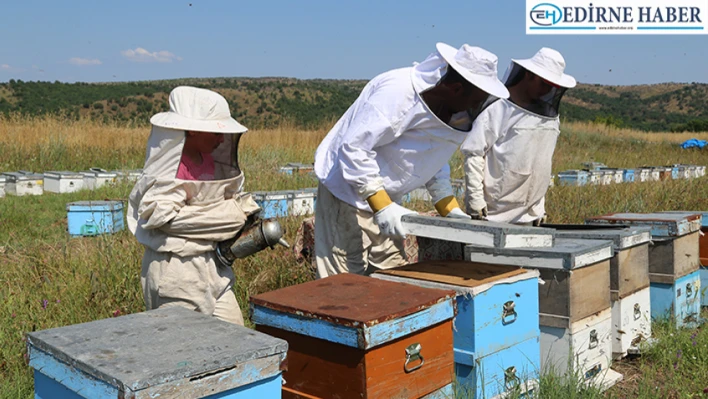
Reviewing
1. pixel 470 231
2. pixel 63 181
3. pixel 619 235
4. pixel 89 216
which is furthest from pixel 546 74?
pixel 63 181

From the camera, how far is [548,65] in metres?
3.84

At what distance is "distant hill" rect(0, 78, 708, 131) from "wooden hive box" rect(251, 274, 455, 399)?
87.6 ft

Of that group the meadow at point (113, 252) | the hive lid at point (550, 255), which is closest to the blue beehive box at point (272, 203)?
the meadow at point (113, 252)

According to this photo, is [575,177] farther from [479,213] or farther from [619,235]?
[619,235]

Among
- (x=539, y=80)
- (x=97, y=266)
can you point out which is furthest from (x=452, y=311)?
(x=97, y=266)

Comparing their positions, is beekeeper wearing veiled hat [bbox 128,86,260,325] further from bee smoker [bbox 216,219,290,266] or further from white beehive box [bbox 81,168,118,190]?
white beehive box [bbox 81,168,118,190]

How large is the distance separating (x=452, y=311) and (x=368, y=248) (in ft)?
2.79

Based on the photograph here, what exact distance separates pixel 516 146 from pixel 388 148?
1439 millimetres

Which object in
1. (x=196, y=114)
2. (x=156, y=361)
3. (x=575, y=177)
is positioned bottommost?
(x=575, y=177)

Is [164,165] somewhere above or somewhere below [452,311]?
above

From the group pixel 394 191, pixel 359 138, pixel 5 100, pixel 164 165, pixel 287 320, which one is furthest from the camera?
pixel 5 100

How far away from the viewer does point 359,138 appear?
2.76 m

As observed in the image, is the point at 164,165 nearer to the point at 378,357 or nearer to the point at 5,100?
the point at 378,357

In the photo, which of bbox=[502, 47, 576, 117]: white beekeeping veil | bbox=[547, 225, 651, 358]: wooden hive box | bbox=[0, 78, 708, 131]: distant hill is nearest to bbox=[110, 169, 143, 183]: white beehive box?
bbox=[502, 47, 576, 117]: white beekeeping veil
